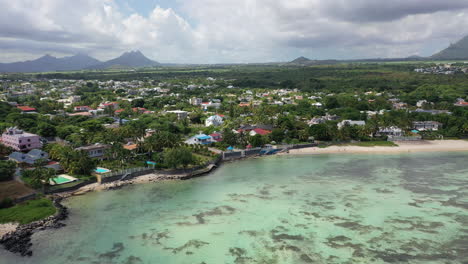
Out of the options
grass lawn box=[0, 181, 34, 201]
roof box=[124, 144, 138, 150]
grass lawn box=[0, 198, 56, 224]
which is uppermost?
roof box=[124, 144, 138, 150]

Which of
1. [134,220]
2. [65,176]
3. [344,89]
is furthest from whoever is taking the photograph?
[344,89]

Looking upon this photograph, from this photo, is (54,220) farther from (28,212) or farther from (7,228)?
(7,228)

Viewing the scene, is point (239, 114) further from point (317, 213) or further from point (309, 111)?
point (317, 213)

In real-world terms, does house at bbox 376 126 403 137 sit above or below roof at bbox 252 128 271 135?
below

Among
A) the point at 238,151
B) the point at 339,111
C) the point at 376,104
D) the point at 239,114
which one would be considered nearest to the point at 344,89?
the point at 376,104

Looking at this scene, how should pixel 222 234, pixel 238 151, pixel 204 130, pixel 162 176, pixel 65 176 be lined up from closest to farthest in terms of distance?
pixel 222 234
pixel 65 176
pixel 162 176
pixel 238 151
pixel 204 130

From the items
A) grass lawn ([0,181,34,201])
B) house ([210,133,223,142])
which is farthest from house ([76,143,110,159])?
house ([210,133,223,142])

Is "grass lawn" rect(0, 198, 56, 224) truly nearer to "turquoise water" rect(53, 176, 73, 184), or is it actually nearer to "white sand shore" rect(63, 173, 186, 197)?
"white sand shore" rect(63, 173, 186, 197)

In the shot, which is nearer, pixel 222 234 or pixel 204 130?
pixel 222 234

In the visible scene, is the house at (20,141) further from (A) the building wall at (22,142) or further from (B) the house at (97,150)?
(B) the house at (97,150)
